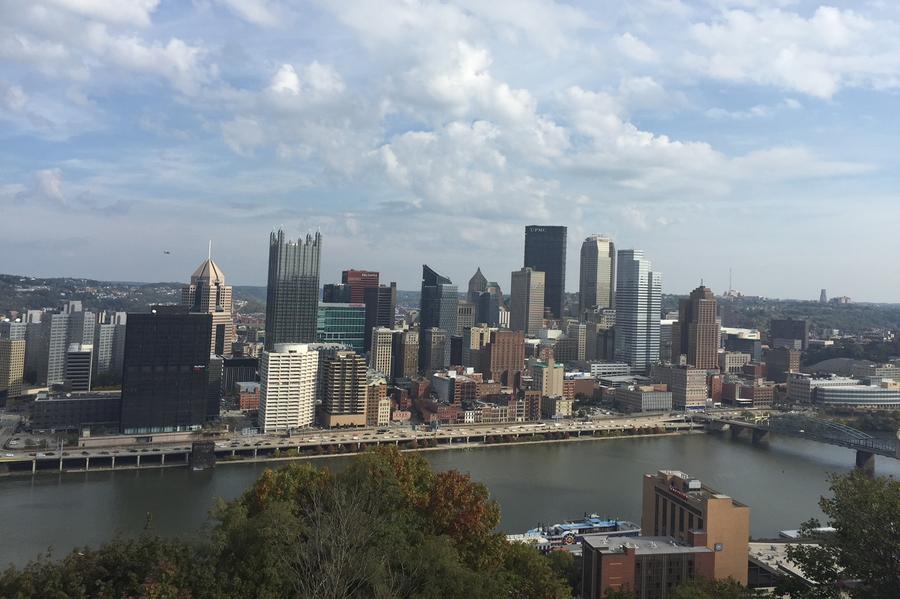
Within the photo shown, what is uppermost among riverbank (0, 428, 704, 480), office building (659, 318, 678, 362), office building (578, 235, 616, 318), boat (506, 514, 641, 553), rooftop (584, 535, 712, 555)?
office building (578, 235, 616, 318)

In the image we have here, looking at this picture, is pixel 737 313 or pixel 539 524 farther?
pixel 737 313

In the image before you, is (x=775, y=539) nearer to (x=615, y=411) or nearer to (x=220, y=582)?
(x=220, y=582)

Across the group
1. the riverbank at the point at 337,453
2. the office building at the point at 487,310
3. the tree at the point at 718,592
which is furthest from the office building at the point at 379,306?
the tree at the point at 718,592

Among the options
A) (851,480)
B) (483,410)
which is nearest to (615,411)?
(483,410)

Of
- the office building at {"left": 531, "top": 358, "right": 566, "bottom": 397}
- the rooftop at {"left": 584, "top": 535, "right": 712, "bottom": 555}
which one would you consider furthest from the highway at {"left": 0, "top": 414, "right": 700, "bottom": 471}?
the rooftop at {"left": 584, "top": 535, "right": 712, "bottom": 555}

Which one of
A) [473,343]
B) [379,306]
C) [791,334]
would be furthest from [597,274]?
[473,343]

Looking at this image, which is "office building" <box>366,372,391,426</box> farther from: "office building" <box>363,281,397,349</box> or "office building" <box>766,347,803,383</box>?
"office building" <box>766,347,803,383</box>

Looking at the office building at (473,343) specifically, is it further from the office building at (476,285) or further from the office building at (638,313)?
the office building at (476,285)
